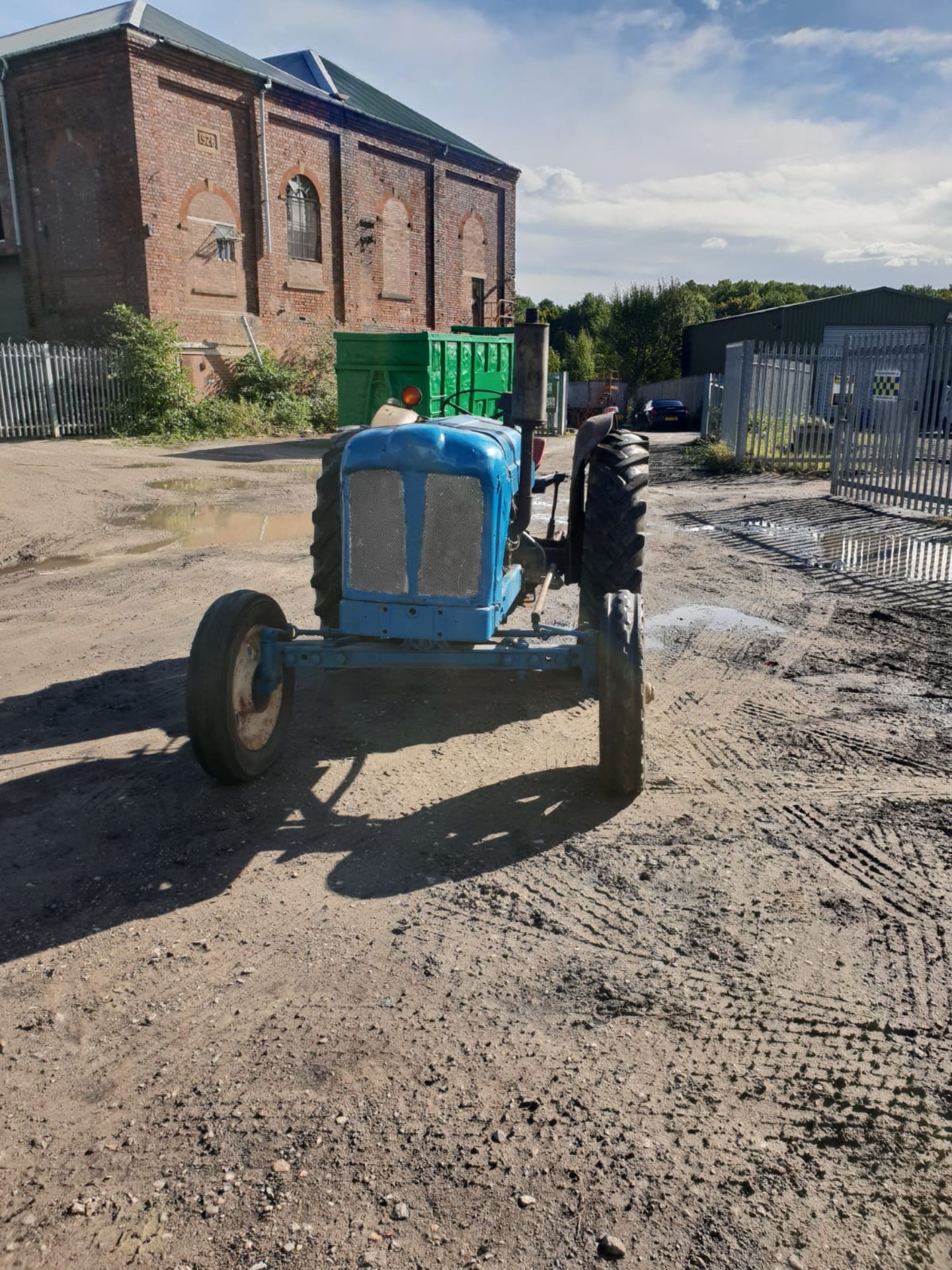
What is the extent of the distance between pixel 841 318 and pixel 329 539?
40.6 meters

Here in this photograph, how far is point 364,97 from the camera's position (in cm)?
2941

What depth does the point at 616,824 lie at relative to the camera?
13.1 feet

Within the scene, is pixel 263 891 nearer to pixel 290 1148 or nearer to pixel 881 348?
pixel 290 1148

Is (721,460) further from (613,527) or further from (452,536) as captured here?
(452,536)

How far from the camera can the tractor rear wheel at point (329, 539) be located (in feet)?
16.4

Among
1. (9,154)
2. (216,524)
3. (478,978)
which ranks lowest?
(478,978)

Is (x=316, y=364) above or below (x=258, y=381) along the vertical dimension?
above

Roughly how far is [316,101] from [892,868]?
26.9m

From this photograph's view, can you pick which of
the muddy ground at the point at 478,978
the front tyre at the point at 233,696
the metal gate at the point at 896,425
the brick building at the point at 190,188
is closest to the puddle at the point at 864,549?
the metal gate at the point at 896,425

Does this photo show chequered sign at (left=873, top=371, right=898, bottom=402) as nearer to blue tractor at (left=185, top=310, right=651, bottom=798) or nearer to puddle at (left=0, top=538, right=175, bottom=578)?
puddle at (left=0, top=538, right=175, bottom=578)

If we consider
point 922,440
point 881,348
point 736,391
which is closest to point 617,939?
point 922,440

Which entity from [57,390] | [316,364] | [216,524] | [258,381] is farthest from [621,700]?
[316,364]

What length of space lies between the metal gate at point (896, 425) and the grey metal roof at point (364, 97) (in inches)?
725

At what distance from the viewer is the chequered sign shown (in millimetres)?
13766
